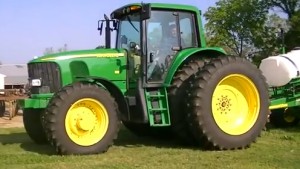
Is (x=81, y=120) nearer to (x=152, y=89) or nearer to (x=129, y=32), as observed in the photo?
(x=152, y=89)

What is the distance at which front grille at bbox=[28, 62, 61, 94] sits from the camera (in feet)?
26.1

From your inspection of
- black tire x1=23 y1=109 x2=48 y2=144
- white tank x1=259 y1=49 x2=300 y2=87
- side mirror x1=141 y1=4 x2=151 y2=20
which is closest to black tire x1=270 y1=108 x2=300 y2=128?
white tank x1=259 y1=49 x2=300 y2=87

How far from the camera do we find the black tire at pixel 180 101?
26.2ft

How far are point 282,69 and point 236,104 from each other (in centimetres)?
177

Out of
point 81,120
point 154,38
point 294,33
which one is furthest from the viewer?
point 294,33

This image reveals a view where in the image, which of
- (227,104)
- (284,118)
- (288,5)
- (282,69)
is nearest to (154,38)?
(227,104)

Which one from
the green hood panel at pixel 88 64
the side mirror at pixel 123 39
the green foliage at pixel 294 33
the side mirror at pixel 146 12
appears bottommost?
the green hood panel at pixel 88 64

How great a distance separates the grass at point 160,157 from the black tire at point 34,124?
17 cm

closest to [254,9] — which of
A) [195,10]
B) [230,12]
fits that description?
[230,12]

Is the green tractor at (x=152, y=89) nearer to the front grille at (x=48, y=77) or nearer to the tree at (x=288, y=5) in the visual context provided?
the front grille at (x=48, y=77)

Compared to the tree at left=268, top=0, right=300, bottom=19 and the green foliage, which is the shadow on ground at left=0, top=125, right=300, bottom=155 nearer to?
the green foliage

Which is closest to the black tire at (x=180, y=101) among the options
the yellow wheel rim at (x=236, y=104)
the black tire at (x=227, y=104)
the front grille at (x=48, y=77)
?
the black tire at (x=227, y=104)

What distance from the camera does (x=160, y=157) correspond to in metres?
7.13

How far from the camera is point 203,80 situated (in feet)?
25.2
